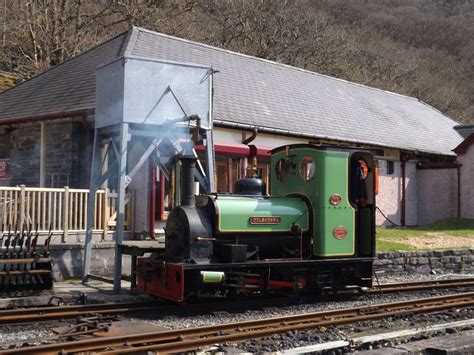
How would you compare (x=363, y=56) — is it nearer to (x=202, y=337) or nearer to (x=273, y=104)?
(x=273, y=104)

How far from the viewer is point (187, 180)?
954 cm

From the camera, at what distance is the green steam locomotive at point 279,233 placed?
8.95 m

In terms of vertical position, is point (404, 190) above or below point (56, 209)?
above

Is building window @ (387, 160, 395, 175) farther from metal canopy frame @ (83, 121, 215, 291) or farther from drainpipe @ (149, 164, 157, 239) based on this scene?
metal canopy frame @ (83, 121, 215, 291)

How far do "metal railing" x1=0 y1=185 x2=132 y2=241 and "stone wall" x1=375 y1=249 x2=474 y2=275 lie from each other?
6.37m

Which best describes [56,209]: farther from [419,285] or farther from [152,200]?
[419,285]

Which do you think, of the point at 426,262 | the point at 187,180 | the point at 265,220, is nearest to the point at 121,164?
the point at 187,180

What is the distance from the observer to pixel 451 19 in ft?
269

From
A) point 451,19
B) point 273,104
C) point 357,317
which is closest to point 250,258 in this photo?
point 357,317

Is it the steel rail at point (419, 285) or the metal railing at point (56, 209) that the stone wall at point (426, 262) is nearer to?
the steel rail at point (419, 285)

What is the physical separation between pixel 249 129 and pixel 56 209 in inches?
240

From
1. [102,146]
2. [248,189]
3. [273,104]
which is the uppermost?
[273,104]

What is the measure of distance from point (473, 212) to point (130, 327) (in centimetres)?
1829

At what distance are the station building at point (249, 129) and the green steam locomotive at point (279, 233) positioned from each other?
3.12 ft
